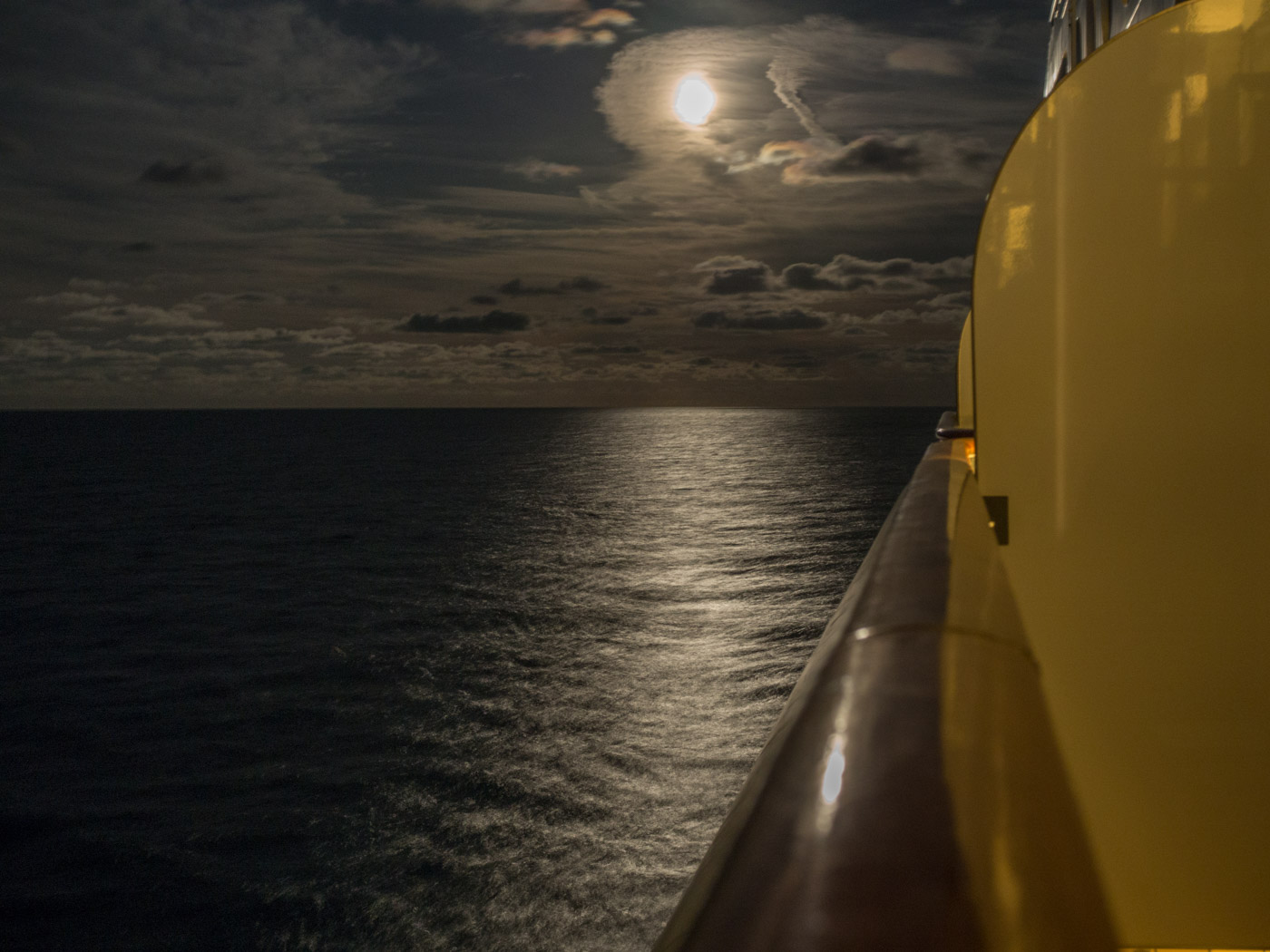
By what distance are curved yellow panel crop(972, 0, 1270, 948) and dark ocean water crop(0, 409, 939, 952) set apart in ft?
46.0

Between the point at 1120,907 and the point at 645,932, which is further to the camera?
the point at 645,932

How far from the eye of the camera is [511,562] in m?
44.8

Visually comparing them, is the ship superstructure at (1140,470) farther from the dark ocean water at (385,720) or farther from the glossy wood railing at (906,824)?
the dark ocean water at (385,720)

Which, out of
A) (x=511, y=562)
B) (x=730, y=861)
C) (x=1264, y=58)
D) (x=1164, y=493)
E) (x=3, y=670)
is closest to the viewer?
(x=730, y=861)

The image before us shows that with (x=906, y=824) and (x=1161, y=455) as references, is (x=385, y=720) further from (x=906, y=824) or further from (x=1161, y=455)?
(x=906, y=824)

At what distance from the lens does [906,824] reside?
0.68 m

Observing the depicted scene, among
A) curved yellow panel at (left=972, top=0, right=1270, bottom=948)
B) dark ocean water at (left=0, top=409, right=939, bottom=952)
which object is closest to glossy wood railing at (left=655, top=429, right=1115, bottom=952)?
curved yellow panel at (left=972, top=0, right=1270, bottom=948)

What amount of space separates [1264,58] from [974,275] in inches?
33.9

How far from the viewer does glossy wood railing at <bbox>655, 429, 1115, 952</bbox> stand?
0.58 metres

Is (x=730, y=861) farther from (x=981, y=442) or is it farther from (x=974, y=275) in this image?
(x=974, y=275)

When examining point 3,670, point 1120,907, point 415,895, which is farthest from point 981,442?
point 3,670

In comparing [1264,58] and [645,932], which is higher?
[1264,58]

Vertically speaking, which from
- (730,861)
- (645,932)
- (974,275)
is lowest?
(645,932)

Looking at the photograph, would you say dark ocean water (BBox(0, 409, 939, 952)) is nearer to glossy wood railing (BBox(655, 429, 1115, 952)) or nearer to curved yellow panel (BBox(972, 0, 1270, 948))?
curved yellow panel (BBox(972, 0, 1270, 948))
